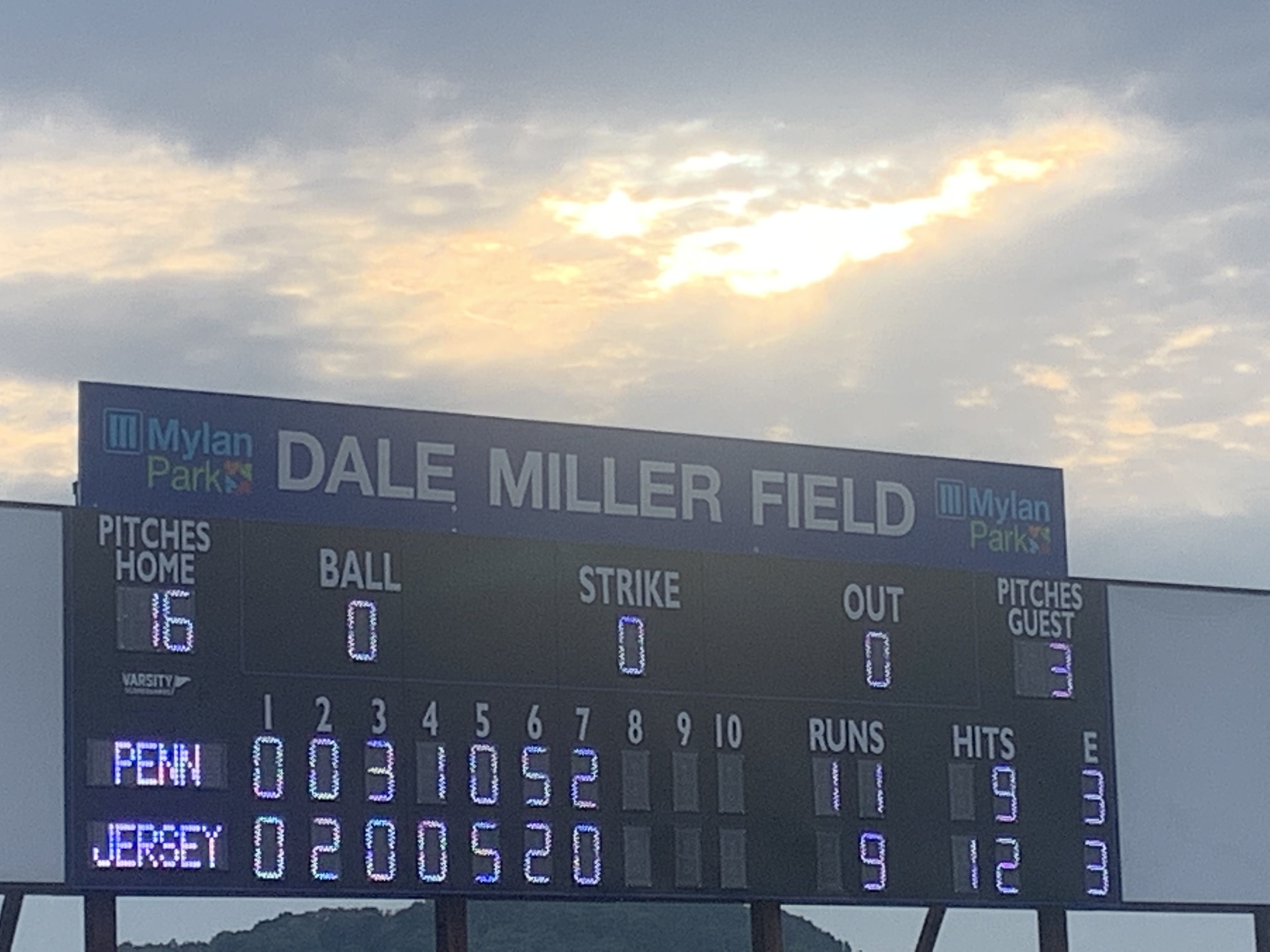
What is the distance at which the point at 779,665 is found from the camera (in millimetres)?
27031

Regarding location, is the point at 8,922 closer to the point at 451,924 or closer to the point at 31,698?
the point at 31,698

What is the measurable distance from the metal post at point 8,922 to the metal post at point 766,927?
275 inches

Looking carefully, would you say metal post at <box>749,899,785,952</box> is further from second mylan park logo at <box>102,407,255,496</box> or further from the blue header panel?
second mylan park logo at <box>102,407,255,496</box>

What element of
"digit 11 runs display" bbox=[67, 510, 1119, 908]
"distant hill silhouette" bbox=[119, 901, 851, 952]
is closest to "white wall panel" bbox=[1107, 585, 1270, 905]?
"digit 11 runs display" bbox=[67, 510, 1119, 908]

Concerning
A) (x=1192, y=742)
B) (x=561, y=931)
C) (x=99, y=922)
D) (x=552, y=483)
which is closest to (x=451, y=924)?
(x=99, y=922)

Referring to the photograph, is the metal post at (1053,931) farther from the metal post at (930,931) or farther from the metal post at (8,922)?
the metal post at (8,922)

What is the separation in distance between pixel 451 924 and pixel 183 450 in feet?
16.3

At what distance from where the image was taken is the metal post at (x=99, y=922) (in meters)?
24.1

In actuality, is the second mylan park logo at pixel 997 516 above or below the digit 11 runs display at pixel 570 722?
above

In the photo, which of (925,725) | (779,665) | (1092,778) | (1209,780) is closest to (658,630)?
(779,665)

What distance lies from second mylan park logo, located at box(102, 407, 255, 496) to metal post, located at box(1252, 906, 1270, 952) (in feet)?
40.7

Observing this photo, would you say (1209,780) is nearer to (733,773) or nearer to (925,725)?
(925,725)

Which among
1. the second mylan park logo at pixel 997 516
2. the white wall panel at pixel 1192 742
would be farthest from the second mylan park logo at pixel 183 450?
the white wall panel at pixel 1192 742

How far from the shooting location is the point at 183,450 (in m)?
25.3
